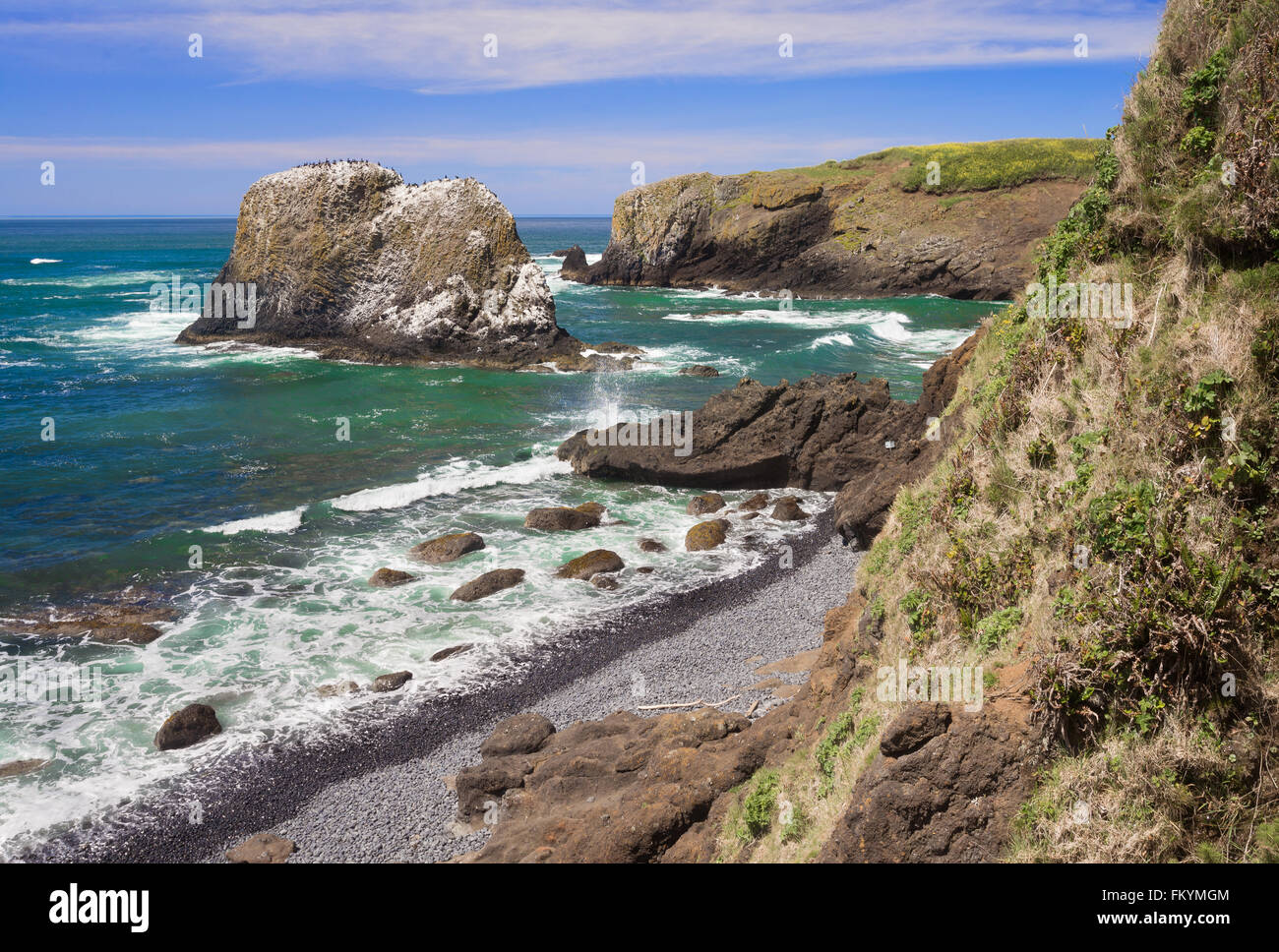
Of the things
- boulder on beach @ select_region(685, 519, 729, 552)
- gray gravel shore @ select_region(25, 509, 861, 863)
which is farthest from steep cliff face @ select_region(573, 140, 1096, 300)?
gray gravel shore @ select_region(25, 509, 861, 863)

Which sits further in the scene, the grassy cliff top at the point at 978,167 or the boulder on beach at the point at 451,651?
the grassy cliff top at the point at 978,167

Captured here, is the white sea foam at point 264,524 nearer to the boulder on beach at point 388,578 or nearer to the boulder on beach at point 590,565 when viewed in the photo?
the boulder on beach at point 388,578

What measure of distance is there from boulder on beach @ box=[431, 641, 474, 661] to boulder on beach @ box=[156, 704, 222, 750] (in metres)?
4.17

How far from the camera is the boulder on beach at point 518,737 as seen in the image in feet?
45.2

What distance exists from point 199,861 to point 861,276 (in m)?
80.1

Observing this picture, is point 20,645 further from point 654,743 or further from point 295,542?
point 654,743

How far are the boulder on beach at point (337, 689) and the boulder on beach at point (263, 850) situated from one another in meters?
3.94

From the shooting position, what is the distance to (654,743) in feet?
38.3

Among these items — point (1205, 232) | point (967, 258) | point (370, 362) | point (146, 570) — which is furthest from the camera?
point (967, 258)

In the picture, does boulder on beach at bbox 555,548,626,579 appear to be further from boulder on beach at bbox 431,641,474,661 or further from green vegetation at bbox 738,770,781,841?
green vegetation at bbox 738,770,781,841

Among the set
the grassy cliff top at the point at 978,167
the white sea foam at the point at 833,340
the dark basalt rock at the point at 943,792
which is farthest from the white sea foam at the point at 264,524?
the grassy cliff top at the point at 978,167

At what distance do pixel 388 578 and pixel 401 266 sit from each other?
33219 millimetres
